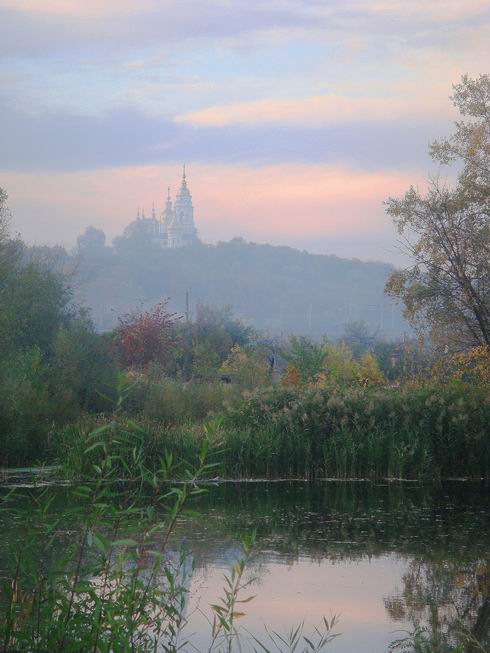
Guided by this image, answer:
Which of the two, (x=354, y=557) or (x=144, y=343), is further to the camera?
(x=144, y=343)

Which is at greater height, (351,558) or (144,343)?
(144,343)

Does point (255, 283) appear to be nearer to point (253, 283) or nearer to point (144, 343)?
point (253, 283)

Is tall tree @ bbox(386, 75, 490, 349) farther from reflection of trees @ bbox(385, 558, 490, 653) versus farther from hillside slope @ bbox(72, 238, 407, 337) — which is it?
hillside slope @ bbox(72, 238, 407, 337)

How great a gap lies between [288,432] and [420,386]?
3193 millimetres

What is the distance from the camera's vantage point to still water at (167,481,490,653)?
830 centimetres

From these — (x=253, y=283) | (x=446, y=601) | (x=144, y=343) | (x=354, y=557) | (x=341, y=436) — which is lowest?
(x=354, y=557)

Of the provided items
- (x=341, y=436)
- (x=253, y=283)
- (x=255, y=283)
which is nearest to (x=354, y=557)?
(x=341, y=436)

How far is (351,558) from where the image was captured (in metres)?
10.9

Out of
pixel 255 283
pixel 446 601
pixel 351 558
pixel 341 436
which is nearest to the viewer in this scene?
pixel 446 601

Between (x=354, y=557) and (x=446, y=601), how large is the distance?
218cm

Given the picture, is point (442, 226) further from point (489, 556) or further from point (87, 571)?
point (87, 571)

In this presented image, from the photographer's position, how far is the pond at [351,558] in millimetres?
8242

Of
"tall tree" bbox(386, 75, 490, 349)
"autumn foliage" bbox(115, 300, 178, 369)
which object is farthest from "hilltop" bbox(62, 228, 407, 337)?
"tall tree" bbox(386, 75, 490, 349)

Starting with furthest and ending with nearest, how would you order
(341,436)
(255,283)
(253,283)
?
1. (255,283)
2. (253,283)
3. (341,436)
